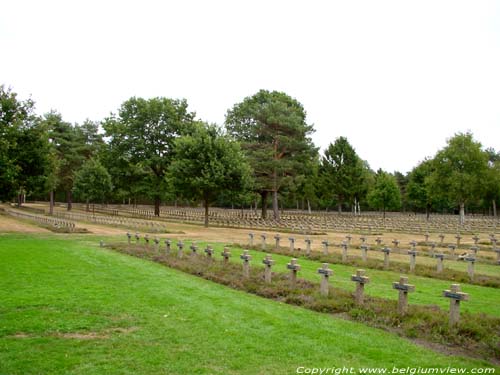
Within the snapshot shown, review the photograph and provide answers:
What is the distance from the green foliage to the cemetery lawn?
4634 centimetres

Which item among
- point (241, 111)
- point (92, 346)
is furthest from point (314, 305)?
point (241, 111)

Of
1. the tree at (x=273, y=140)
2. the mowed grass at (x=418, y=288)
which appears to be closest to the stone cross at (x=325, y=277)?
the mowed grass at (x=418, y=288)

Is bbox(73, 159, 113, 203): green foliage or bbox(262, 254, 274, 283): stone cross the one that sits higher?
bbox(73, 159, 113, 203): green foliage

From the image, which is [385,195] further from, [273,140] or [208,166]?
[208,166]

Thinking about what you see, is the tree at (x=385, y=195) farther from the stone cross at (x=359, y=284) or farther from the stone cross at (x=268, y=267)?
the stone cross at (x=359, y=284)

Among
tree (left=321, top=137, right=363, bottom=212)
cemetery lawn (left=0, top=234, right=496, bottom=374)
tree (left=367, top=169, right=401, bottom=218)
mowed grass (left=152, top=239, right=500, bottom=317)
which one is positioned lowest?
mowed grass (left=152, top=239, right=500, bottom=317)

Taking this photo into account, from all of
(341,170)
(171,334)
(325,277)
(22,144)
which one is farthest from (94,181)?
(171,334)

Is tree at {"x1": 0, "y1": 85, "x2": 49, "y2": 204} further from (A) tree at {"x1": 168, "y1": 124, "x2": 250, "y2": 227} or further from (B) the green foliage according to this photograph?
(B) the green foliage

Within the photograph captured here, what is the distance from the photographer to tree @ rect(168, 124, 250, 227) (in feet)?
134

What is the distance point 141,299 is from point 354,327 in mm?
4996

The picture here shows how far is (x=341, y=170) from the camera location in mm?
72312

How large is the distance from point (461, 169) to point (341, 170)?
2003 centimetres

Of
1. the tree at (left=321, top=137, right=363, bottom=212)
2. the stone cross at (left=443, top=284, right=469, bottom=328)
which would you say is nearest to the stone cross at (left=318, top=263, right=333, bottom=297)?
the stone cross at (left=443, top=284, right=469, bottom=328)

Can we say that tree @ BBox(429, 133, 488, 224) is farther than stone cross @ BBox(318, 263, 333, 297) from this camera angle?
Yes
